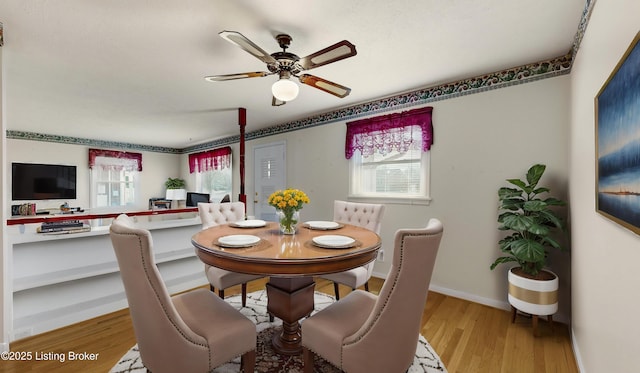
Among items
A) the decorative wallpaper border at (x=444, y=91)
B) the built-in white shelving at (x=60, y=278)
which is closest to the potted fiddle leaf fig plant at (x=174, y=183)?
the decorative wallpaper border at (x=444, y=91)

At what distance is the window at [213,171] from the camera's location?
5.91 metres

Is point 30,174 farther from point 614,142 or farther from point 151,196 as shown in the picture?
point 614,142

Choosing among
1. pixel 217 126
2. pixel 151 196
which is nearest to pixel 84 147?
pixel 151 196

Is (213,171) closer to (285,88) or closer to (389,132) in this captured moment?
(389,132)

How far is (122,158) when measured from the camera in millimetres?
6305

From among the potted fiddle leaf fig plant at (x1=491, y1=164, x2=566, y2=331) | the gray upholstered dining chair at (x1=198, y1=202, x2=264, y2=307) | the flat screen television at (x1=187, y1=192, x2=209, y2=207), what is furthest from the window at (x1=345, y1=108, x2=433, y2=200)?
the flat screen television at (x1=187, y1=192, x2=209, y2=207)

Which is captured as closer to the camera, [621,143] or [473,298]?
[621,143]

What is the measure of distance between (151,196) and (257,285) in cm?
530

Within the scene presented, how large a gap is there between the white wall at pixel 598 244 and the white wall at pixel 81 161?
6.51 meters

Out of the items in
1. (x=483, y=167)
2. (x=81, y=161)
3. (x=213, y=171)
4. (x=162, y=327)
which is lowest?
(x=162, y=327)

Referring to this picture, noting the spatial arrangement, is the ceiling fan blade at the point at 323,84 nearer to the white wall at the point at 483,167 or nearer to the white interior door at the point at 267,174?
the white wall at the point at 483,167

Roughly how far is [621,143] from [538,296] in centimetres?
158

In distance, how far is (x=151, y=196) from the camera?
22.5ft

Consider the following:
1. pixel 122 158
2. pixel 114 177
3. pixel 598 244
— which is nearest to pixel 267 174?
pixel 122 158
